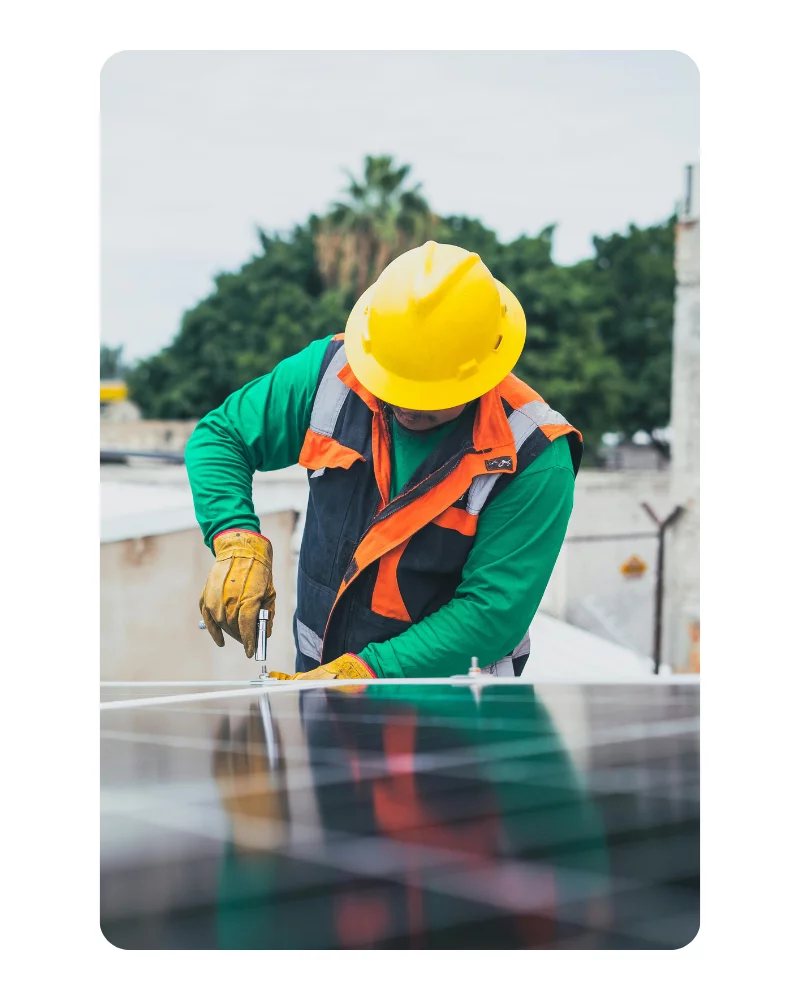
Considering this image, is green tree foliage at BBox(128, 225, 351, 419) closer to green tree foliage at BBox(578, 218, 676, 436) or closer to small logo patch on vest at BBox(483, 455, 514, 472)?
small logo patch on vest at BBox(483, 455, 514, 472)

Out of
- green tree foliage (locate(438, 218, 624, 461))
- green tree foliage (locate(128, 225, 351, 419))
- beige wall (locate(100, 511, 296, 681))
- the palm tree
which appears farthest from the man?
green tree foliage (locate(438, 218, 624, 461))

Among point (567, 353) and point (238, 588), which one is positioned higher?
point (567, 353)

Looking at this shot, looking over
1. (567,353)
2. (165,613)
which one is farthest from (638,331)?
(165,613)

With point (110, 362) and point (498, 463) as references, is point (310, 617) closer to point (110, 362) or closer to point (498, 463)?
point (498, 463)

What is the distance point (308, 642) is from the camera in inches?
113

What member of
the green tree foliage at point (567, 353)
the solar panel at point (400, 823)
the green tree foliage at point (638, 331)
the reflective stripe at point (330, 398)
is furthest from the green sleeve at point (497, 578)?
the green tree foliage at point (638, 331)

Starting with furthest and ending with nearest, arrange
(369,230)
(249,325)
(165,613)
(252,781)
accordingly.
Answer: (249,325), (369,230), (165,613), (252,781)

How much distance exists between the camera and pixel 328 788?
2.18 meters

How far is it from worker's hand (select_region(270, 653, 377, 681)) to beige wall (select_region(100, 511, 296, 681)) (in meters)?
0.75

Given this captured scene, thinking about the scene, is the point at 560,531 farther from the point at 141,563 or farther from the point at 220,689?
the point at 141,563

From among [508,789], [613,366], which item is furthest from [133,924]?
[613,366]

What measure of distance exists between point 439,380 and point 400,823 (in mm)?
1062

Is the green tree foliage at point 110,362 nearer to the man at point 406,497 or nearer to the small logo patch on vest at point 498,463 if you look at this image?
the man at point 406,497

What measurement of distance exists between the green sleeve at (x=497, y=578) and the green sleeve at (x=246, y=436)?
55 cm
